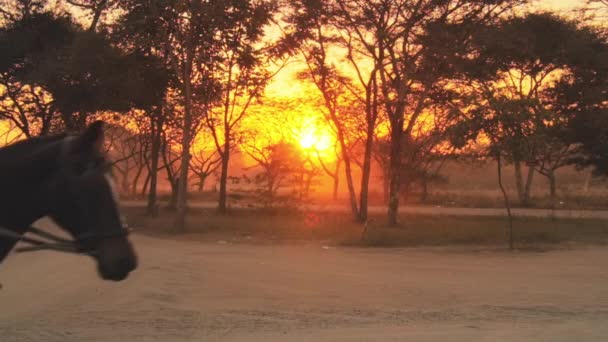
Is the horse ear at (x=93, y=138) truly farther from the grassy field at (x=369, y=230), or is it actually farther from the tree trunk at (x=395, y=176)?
the tree trunk at (x=395, y=176)

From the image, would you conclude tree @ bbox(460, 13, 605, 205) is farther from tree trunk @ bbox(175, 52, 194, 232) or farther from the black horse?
the black horse

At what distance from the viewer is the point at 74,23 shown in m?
32.1

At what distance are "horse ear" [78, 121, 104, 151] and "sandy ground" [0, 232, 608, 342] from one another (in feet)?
14.2

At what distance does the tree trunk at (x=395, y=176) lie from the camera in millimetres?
23609

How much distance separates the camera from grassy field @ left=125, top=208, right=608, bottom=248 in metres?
19.8

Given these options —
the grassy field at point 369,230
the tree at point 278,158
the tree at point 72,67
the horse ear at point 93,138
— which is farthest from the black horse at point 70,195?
the tree at point 278,158

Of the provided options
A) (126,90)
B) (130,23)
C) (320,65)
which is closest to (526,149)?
(320,65)

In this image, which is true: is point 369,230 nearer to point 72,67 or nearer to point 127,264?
point 72,67

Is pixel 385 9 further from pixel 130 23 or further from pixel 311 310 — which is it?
pixel 311 310

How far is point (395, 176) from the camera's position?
2378cm

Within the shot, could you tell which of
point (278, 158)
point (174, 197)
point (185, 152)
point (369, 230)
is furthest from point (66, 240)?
point (278, 158)

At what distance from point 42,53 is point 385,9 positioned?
16874 millimetres

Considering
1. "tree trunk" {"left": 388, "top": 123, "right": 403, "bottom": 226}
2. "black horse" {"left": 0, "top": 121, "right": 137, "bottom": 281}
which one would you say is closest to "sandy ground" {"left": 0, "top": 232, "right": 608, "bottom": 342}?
"black horse" {"left": 0, "top": 121, "right": 137, "bottom": 281}

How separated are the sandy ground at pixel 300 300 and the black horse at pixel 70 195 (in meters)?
Answer: 3.96
